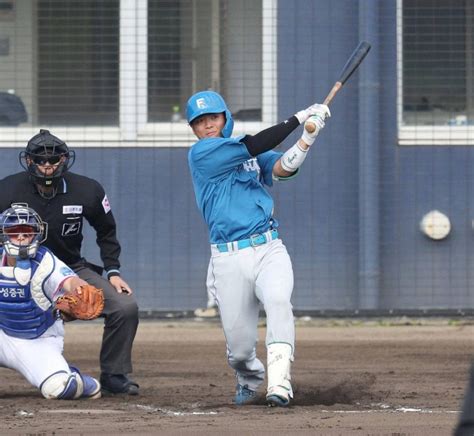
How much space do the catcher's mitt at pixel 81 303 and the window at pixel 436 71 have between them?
16.9 ft

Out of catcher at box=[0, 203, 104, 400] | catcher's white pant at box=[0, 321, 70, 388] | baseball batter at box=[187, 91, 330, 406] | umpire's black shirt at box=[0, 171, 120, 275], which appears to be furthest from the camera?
umpire's black shirt at box=[0, 171, 120, 275]

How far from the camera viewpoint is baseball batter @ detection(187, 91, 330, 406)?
7441mm

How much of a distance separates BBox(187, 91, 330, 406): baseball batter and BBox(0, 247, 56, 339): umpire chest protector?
976 mm

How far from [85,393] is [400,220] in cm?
494

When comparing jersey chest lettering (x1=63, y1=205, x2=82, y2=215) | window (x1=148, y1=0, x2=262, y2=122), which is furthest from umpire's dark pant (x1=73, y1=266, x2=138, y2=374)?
window (x1=148, y1=0, x2=262, y2=122)

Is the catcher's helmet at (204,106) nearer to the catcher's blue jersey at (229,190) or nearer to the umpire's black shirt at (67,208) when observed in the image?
the catcher's blue jersey at (229,190)

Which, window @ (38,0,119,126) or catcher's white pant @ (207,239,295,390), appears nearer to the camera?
catcher's white pant @ (207,239,295,390)

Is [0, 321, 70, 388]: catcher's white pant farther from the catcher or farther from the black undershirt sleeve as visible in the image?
the black undershirt sleeve

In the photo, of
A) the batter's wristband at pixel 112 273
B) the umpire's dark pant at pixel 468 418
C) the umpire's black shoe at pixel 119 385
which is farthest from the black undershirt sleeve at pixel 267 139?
the umpire's dark pant at pixel 468 418

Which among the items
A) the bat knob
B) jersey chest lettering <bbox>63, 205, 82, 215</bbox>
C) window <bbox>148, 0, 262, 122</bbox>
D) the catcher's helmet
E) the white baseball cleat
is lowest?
the white baseball cleat

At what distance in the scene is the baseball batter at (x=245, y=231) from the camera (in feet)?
24.4

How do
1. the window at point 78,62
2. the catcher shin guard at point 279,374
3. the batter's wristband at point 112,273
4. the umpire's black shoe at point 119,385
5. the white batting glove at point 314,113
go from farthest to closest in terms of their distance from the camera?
the window at point 78,62 → the batter's wristband at point 112,273 → the umpire's black shoe at point 119,385 → the white batting glove at point 314,113 → the catcher shin guard at point 279,374

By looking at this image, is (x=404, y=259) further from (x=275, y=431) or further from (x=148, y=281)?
(x=275, y=431)

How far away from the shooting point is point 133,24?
1229 centimetres
